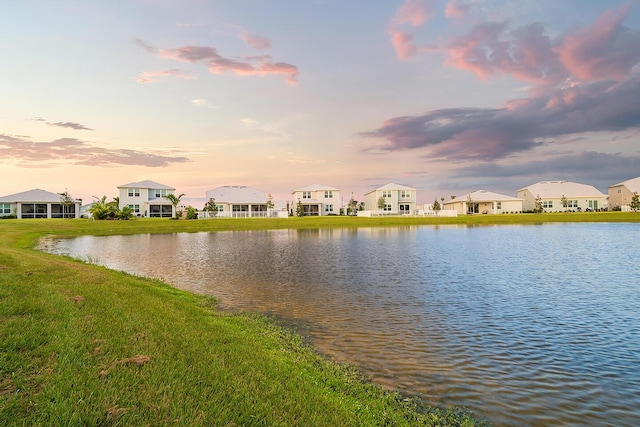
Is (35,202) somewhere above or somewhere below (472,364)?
above

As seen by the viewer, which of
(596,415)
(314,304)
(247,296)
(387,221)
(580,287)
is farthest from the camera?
(387,221)

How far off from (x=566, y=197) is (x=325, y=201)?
69.6m

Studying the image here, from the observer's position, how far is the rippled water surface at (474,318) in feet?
23.6

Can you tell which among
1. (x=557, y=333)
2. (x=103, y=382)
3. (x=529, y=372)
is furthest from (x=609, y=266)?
(x=103, y=382)

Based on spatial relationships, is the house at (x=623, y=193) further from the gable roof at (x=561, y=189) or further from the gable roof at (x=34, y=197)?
the gable roof at (x=34, y=197)

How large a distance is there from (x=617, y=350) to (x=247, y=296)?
12325mm

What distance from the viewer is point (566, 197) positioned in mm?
103875

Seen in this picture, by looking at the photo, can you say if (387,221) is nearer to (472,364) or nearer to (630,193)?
(472,364)

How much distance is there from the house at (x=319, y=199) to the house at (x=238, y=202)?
32.3 feet

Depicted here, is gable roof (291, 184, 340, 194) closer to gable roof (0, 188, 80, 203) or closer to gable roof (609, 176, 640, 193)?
gable roof (0, 188, 80, 203)

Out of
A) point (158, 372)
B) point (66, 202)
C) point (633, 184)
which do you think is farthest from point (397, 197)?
point (158, 372)

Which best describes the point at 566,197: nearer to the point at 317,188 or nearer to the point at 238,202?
the point at 317,188

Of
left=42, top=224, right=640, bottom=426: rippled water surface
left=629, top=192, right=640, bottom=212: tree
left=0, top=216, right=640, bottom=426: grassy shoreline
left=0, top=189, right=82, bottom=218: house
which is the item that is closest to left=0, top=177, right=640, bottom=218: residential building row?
left=0, top=189, right=82, bottom=218: house

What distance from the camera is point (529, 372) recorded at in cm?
811
